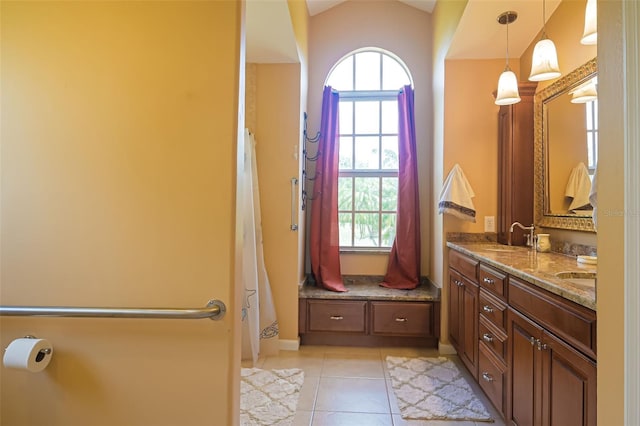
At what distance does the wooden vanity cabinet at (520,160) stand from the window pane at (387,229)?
1092 mm

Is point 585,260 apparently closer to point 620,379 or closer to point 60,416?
point 620,379

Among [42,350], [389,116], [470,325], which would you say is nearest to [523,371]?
[470,325]

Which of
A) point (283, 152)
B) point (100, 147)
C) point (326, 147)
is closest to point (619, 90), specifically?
point (100, 147)

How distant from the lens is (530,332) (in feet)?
4.60

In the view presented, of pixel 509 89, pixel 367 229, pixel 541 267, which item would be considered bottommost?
pixel 541 267

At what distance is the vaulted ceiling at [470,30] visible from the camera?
2115 mm

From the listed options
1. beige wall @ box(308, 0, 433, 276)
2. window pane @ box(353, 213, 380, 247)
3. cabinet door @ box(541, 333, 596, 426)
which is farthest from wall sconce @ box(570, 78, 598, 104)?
window pane @ box(353, 213, 380, 247)

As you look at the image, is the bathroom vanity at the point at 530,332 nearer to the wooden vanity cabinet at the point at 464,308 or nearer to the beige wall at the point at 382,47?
the wooden vanity cabinet at the point at 464,308

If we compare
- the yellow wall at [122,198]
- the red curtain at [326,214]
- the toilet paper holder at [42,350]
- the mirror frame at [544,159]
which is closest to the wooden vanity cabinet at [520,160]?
the mirror frame at [544,159]

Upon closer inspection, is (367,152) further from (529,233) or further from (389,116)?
(529,233)

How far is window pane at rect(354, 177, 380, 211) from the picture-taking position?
3.37 metres

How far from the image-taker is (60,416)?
3.43 ft

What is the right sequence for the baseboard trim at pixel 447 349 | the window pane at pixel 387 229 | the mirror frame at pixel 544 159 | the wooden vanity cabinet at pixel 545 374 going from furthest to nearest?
the window pane at pixel 387 229 < the baseboard trim at pixel 447 349 < the mirror frame at pixel 544 159 < the wooden vanity cabinet at pixel 545 374

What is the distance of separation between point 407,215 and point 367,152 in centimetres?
82
